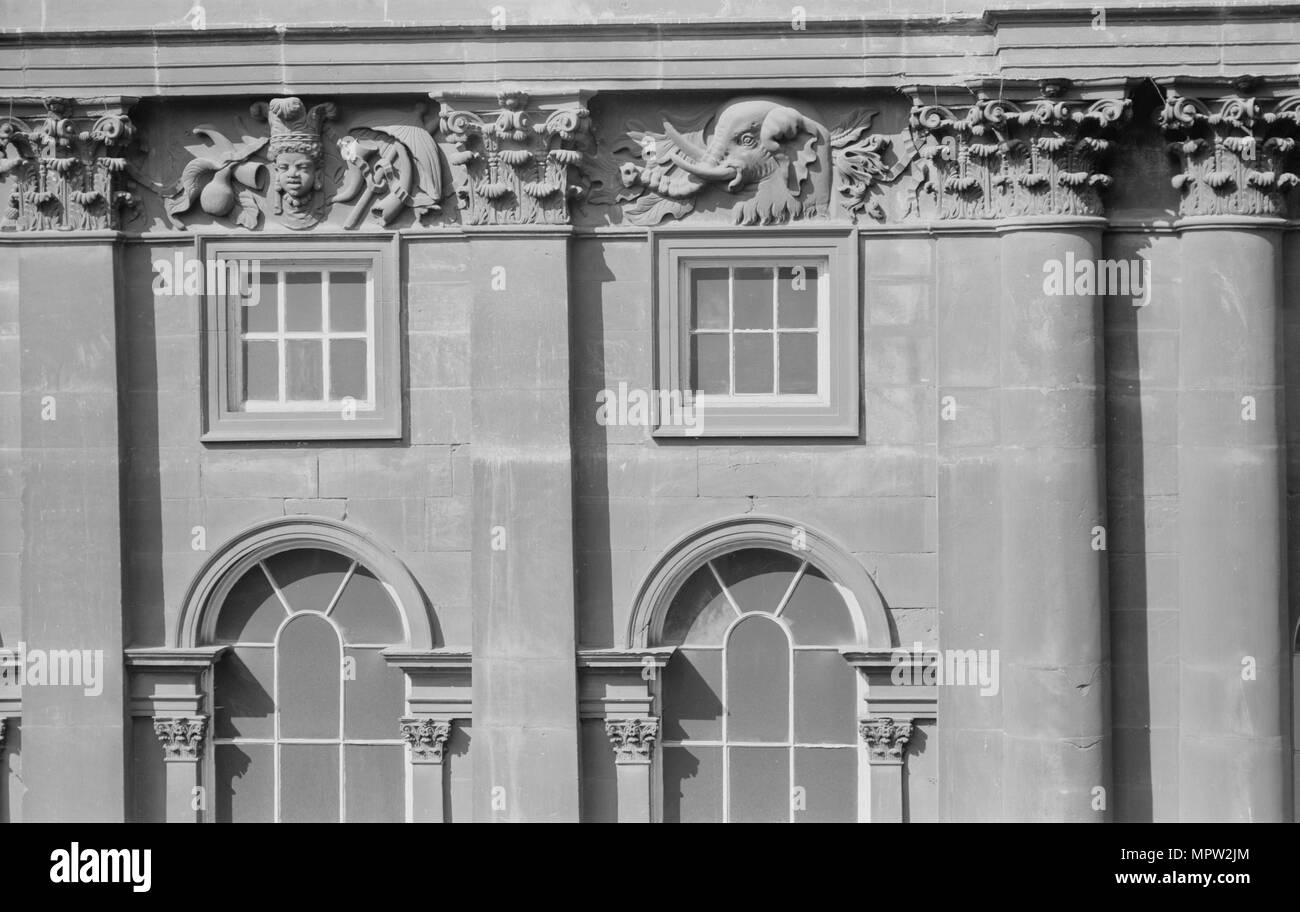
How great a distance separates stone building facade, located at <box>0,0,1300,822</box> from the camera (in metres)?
16.6

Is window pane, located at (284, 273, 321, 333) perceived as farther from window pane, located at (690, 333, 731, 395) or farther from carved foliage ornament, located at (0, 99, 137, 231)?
window pane, located at (690, 333, 731, 395)

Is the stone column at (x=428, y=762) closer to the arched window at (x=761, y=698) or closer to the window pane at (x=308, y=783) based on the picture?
the window pane at (x=308, y=783)

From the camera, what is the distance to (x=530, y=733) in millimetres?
17156

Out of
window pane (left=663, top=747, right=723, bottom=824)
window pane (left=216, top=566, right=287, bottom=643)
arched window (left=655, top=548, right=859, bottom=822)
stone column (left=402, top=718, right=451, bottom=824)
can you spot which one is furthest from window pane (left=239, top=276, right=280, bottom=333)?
window pane (left=663, top=747, right=723, bottom=824)

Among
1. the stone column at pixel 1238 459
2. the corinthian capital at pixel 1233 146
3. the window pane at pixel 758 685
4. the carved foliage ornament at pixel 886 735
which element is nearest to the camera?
the corinthian capital at pixel 1233 146

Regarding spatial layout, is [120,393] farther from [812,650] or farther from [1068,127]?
[1068,127]

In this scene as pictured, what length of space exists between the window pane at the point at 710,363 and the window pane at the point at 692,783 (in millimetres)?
4033

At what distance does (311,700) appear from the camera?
58.4 ft

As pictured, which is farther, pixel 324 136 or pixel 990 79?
pixel 324 136

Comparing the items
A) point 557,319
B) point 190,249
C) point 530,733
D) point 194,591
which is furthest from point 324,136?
point 530,733

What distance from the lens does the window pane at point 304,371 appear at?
17719 mm

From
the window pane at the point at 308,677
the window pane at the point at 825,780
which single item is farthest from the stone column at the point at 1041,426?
the window pane at the point at 308,677

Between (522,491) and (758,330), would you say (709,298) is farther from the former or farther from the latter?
(522,491)

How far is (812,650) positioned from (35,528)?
8708mm
